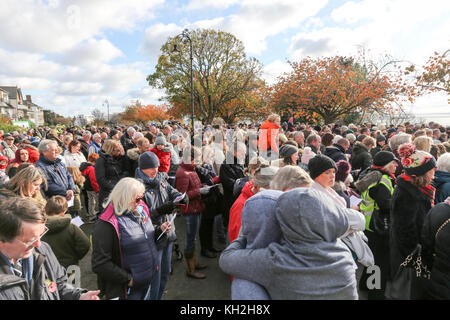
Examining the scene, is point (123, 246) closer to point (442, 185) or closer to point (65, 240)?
point (65, 240)

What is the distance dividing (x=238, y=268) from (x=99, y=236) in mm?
1494

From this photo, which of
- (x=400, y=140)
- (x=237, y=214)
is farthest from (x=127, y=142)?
(x=400, y=140)

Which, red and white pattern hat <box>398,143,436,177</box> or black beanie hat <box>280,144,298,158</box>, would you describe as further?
black beanie hat <box>280,144,298,158</box>

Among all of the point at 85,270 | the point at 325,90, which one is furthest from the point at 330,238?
the point at 325,90

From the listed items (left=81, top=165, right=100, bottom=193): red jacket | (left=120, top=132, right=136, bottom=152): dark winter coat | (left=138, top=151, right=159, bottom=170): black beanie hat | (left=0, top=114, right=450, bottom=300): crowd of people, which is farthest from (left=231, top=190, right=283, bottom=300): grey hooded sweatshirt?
(left=120, top=132, right=136, bottom=152): dark winter coat

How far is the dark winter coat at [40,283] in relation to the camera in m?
1.34

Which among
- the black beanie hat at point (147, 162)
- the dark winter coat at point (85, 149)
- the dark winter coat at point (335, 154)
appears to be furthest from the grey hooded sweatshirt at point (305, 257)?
the dark winter coat at point (85, 149)

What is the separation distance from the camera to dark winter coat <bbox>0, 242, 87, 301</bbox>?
1343 mm

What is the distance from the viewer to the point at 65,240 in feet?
8.69

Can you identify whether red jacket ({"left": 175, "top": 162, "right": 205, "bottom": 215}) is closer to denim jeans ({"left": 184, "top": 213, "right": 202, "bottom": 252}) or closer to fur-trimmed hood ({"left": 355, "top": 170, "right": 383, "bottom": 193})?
denim jeans ({"left": 184, "top": 213, "right": 202, "bottom": 252})

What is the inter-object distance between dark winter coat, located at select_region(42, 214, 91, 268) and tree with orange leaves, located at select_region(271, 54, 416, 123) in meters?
13.6

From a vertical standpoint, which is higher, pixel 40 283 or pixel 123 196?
pixel 123 196

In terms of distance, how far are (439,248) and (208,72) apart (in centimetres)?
2785
